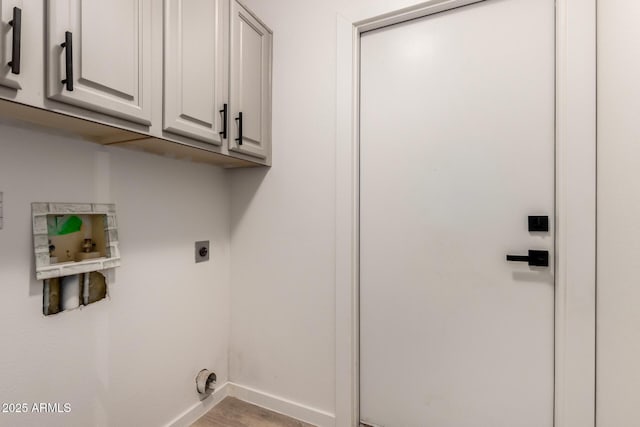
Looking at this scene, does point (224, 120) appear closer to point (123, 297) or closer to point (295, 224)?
point (295, 224)

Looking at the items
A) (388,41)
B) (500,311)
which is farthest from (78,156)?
(500,311)

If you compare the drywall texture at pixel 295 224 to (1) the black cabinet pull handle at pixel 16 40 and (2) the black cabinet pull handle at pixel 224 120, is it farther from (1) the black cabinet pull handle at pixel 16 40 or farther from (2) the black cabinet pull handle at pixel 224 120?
(1) the black cabinet pull handle at pixel 16 40

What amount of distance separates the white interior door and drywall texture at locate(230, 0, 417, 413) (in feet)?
0.61

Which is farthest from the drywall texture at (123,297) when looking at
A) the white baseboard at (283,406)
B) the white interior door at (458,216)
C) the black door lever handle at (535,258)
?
the black door lever handle at (535,258)

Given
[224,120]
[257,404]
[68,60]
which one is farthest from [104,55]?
[257,404]

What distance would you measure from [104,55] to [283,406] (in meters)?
1.77

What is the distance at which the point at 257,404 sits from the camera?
1739mm

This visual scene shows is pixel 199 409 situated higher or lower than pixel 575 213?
lower

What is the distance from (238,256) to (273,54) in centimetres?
118

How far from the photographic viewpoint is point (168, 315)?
1.48m

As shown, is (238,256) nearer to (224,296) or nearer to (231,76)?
(224,296)

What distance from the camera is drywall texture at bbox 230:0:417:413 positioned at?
5.18 ft

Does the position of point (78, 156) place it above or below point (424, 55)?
below

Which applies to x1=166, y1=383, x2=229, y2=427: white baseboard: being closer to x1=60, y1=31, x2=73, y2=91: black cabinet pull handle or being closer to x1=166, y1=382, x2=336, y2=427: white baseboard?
x1=166, y1=382, x2=336, y2=427: white baseboard
